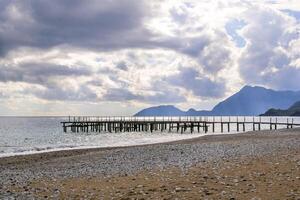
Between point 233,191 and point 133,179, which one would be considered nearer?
point 233,191

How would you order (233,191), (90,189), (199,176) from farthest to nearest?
(199,176), (90,189), (233,191)

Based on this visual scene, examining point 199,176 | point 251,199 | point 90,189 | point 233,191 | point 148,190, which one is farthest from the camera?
point 199,176

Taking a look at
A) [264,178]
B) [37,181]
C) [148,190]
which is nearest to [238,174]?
[264,178]

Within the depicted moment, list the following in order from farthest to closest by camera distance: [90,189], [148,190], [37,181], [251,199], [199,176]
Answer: [37,181] < [199,176] < [90,189] < [148,190] < [251,199]

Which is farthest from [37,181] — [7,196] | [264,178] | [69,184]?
[264,178]

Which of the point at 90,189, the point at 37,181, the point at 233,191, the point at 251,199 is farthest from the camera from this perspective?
the point at 37,181

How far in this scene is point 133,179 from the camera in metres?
16.7

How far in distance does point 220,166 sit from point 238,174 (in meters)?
2.46

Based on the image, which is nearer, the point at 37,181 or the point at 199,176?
the point at 199,176

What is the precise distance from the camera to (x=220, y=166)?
18.5 m

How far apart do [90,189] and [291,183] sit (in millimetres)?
7011

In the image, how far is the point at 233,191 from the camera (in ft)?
42.5

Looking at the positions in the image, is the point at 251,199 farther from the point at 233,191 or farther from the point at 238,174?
the point at 238,174

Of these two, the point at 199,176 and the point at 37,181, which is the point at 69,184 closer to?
the point at 37,181
